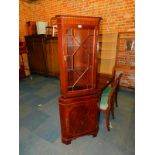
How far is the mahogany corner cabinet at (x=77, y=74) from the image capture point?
152 cm

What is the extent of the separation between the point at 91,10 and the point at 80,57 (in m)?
2.76

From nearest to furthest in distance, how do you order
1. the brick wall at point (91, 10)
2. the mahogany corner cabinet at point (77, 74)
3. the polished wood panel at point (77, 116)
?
the mahogany corner cabinet at point (77, 74) < the polished wood panel at point (77, 116) < the brick wall at point (91, 10)

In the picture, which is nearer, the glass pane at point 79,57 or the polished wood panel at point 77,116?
the glass pane at point 79,57

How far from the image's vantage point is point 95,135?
2.04m

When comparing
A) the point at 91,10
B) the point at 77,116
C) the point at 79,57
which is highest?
the point at 91,10

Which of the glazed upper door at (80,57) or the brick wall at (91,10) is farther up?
the brick wall at (91,10)

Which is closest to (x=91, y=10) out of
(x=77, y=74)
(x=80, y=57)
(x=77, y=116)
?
(x=80, y=57)

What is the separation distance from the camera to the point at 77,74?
175cm

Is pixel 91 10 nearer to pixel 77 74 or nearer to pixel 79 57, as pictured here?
pixel 79 57

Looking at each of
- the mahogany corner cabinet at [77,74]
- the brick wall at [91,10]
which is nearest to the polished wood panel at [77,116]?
the mahogany corner cabinet at [77,74]

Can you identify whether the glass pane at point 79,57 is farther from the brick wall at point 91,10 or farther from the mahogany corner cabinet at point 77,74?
the brick wall at point 91,10
